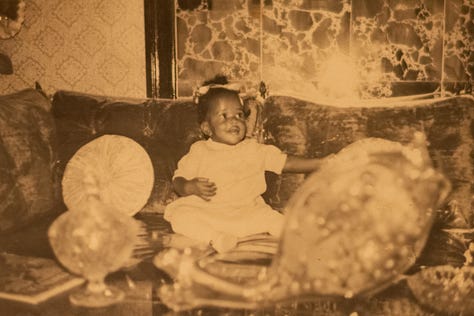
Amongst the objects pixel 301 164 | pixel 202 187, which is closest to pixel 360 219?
pixel 301 164

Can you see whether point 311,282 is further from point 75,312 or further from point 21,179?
point 21,179

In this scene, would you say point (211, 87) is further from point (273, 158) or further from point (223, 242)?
point (223, 242)

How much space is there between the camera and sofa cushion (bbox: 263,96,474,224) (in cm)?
160

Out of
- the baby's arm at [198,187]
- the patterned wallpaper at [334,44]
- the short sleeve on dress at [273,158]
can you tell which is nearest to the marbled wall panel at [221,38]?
the patterned wallpaper at [334,44]

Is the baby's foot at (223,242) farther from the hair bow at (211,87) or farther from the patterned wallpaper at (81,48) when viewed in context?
the patterned wallpaper at (81,48)

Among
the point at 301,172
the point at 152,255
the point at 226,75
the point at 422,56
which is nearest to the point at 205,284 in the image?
the point at 152,255

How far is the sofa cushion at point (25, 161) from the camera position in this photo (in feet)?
5.30

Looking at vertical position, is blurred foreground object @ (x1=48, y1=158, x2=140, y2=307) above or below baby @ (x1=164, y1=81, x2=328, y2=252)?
below

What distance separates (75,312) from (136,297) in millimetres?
173

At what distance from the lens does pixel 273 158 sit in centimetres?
174

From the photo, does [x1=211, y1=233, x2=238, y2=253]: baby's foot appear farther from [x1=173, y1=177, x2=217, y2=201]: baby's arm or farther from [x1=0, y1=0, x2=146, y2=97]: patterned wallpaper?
[x1=0, y1=0, x2=146, y2=97]: patterned wallpaper

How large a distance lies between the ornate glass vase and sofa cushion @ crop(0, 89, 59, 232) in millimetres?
104

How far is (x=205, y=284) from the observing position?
4.47 feet

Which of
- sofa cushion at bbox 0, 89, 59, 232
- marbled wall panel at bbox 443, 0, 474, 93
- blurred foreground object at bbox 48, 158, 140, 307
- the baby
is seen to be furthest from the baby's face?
marbled wall panel at bbox 443, 0, 474, 93
